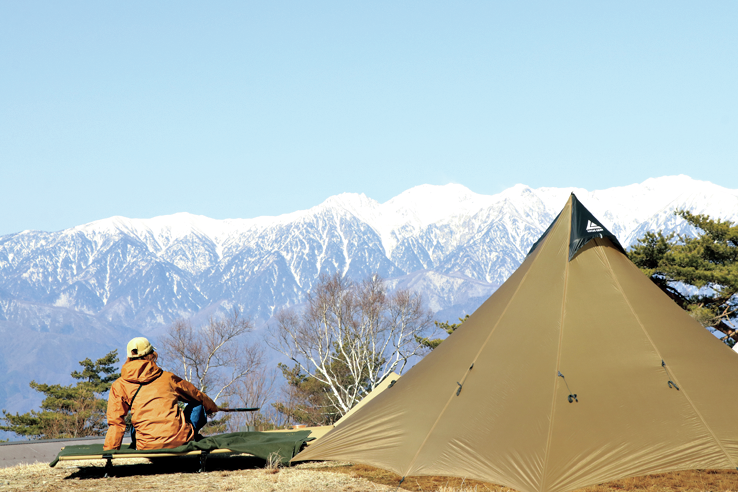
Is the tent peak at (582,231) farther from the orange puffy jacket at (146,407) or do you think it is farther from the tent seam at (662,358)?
the orange puffy jacket at (146,407)

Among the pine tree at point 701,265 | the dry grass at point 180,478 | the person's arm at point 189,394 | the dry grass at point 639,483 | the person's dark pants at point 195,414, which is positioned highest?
the pine tree at point 701,265

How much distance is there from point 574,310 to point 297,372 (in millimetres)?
37888

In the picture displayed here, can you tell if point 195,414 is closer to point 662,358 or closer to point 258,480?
point 258,480

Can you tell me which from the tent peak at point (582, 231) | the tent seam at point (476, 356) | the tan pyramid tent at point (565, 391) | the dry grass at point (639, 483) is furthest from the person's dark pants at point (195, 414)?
the tent peak at point (582, 231)

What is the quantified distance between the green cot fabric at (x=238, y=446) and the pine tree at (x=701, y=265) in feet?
57.4

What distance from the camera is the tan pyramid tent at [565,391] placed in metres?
5.98

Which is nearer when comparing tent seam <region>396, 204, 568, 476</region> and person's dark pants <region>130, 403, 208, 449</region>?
tent seam <region>396, 204, 568, 476</region>

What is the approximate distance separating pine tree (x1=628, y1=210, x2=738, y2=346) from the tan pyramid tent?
53.4ft

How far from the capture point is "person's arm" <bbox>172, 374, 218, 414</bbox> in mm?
7297

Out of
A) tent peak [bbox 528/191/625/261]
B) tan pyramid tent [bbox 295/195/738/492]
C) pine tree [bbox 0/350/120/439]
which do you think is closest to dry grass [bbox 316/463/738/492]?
tan pyramid tent [bbox 295/195/738/492]

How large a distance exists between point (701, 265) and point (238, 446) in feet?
63.8

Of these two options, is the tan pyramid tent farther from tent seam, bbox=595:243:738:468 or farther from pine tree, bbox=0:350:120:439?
pine tree, bbox=0:350:120:439

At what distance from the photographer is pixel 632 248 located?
24297 millimetres

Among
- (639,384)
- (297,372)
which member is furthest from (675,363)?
(297,372)
